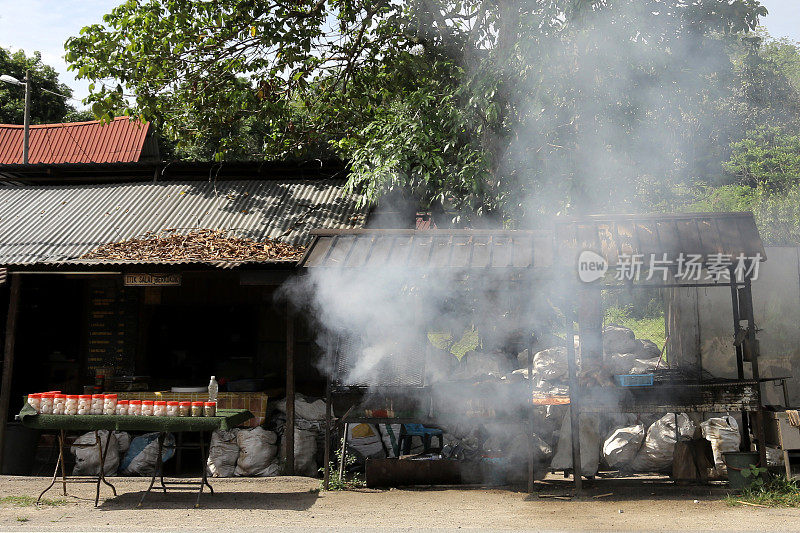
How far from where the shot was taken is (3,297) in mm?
11219

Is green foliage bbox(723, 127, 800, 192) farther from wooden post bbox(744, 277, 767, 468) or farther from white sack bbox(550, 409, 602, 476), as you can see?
white sack bbox(550, 409, 602, 476)

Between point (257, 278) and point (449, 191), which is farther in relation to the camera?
point (449, 191)

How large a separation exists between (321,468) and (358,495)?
1571mm

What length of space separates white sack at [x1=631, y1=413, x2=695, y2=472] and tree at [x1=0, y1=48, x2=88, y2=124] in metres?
32.8

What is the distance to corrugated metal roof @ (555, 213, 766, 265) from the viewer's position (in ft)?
25.7

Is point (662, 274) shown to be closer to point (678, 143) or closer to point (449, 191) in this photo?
point (449, 191)

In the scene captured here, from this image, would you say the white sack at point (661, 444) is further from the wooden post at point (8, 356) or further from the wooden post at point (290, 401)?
the wooden post at point (8, 356)

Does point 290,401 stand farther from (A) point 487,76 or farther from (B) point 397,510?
(A) point 487,76

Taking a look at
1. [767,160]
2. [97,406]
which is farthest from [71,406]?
[767,160]

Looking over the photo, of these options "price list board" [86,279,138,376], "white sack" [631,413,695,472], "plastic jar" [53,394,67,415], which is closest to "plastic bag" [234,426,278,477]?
"plastic jar" [53,394,67,415]

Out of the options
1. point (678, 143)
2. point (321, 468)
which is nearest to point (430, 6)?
point (321, 468)

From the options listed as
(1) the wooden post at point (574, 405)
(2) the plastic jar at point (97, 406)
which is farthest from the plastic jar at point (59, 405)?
(1) the wooden post at point (574, 405)

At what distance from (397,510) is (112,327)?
6.35 meters

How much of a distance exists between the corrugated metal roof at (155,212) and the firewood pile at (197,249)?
383 mm
